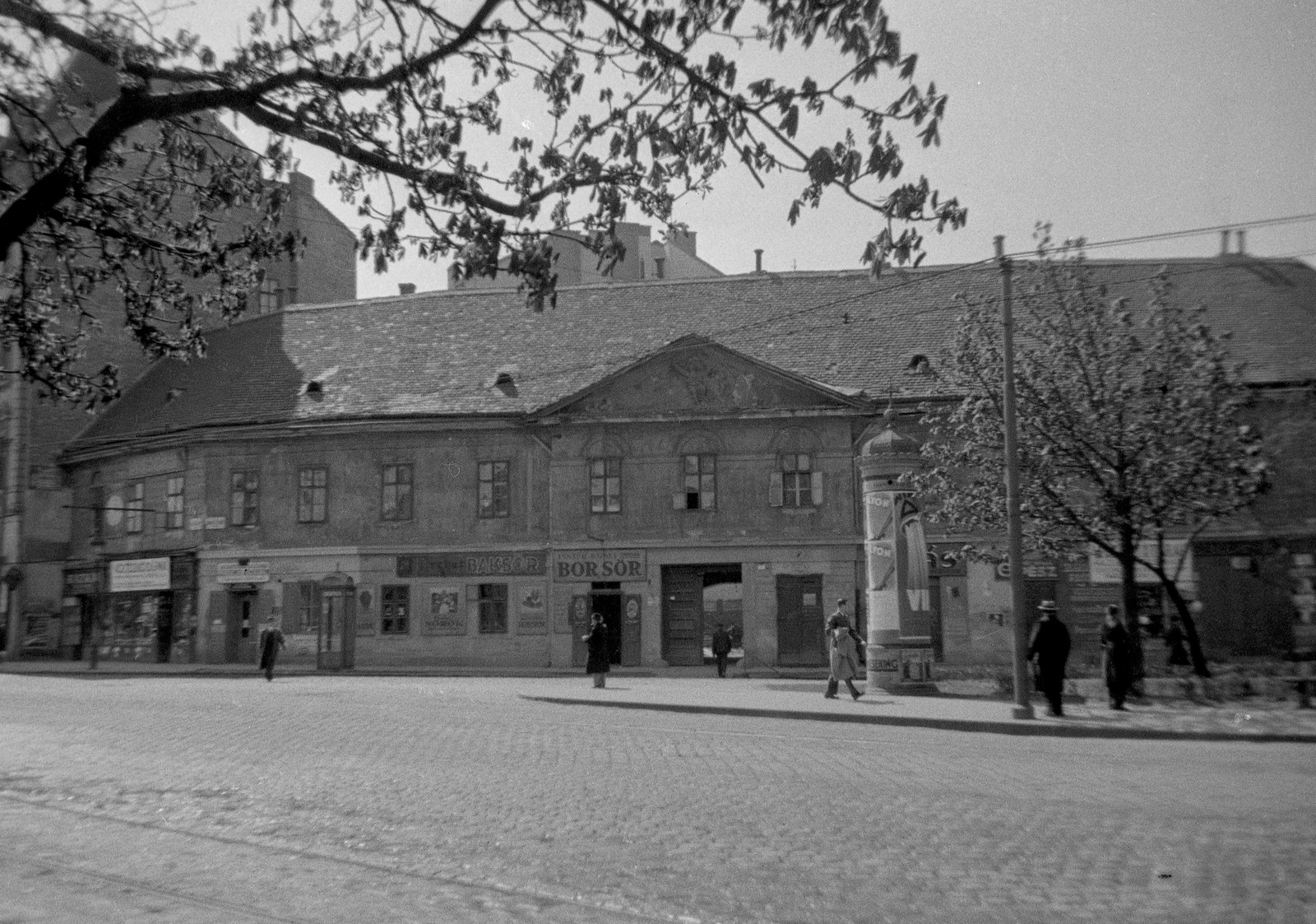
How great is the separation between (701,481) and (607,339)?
268 inches

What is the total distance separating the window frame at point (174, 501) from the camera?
41.5 metres

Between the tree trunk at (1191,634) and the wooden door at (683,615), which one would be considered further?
the wooden door at (683,615)

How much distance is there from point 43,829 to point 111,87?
6.88m

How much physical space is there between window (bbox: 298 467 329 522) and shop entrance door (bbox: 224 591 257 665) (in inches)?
123

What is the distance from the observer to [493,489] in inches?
1527

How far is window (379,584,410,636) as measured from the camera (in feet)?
127

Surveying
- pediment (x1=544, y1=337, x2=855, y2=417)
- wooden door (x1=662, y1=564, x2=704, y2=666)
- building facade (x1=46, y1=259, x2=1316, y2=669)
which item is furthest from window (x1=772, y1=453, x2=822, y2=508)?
wooden door (x1=662, y1=564, x2=704, y2=666)

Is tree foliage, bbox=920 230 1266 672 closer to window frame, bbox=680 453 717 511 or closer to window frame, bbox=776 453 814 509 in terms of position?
window frame, bbox=776 453 814 509

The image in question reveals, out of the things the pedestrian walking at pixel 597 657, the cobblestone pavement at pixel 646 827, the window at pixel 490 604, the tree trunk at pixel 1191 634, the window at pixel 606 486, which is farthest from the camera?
the window at pixel 490 604

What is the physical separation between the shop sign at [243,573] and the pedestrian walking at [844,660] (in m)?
22.6

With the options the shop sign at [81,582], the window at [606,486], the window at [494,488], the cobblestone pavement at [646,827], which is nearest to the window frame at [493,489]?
the window at [494,488]

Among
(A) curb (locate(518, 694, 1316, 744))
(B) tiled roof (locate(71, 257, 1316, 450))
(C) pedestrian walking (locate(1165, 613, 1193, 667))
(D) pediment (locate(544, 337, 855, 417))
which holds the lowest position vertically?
(A) curb (locate(518, 694, 1316, 744))

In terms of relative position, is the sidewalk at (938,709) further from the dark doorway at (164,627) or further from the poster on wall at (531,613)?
the dark doorway at (164,627)

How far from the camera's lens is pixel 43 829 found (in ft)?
31.2
